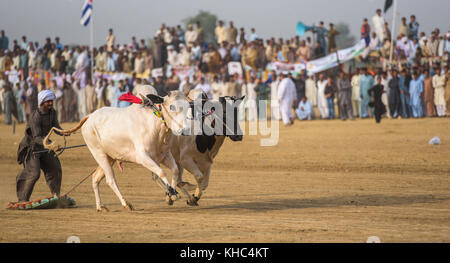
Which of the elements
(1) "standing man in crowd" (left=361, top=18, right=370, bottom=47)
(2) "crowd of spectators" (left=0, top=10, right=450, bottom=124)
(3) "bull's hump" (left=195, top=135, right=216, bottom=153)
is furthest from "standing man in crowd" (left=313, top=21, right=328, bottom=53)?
(3) "bull's hump" (left=195, top=135, right=216, bottom=153)

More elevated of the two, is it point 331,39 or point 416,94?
point 331,39

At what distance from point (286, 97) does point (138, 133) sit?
1614 cm

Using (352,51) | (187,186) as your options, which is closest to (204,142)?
(187,186)

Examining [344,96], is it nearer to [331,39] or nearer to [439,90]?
[331,39]

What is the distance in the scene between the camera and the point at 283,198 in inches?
445

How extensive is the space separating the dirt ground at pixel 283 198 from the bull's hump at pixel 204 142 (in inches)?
34.9

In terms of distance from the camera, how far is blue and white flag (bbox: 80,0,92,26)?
29.2 metres

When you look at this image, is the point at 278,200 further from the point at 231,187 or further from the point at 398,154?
the point at 398,154

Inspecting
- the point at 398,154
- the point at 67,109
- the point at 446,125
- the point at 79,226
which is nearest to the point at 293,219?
the point at 79,226

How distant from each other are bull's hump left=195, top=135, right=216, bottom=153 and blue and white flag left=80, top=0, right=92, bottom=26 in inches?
786

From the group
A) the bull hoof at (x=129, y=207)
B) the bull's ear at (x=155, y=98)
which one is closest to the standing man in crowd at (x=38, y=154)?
the bull hoof at (x=129, y=207)
